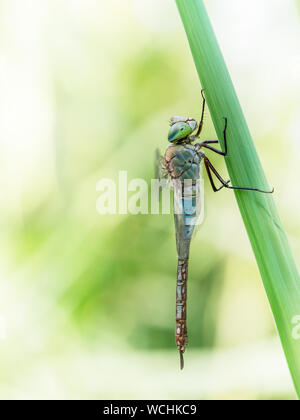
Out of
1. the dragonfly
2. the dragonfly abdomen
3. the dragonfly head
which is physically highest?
the dragonfly head

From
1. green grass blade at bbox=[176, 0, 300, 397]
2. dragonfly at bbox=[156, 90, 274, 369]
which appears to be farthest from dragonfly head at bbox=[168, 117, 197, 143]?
green grass blade at bbox=[176, 0, 300, 397]

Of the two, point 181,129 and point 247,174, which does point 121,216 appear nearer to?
point 181,129

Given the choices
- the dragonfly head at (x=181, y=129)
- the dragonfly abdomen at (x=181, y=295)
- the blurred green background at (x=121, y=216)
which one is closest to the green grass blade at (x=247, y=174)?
the dragonfly head at (x=181, y=129)

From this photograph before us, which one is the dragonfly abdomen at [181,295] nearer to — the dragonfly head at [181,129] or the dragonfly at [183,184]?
the dragonfly at [183,184]

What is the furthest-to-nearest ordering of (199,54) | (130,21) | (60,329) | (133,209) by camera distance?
(130,21), (133,209), (60,329), (199,54)

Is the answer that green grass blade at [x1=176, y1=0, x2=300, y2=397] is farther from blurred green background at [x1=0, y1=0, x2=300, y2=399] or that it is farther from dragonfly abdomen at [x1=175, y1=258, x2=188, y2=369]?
blurred green background at [x1=0, y1=0, x2=300, y2=399]

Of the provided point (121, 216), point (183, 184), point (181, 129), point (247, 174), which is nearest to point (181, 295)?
point (183, 184)

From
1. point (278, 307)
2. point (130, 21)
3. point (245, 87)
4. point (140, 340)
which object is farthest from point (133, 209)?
point (278, 307)
